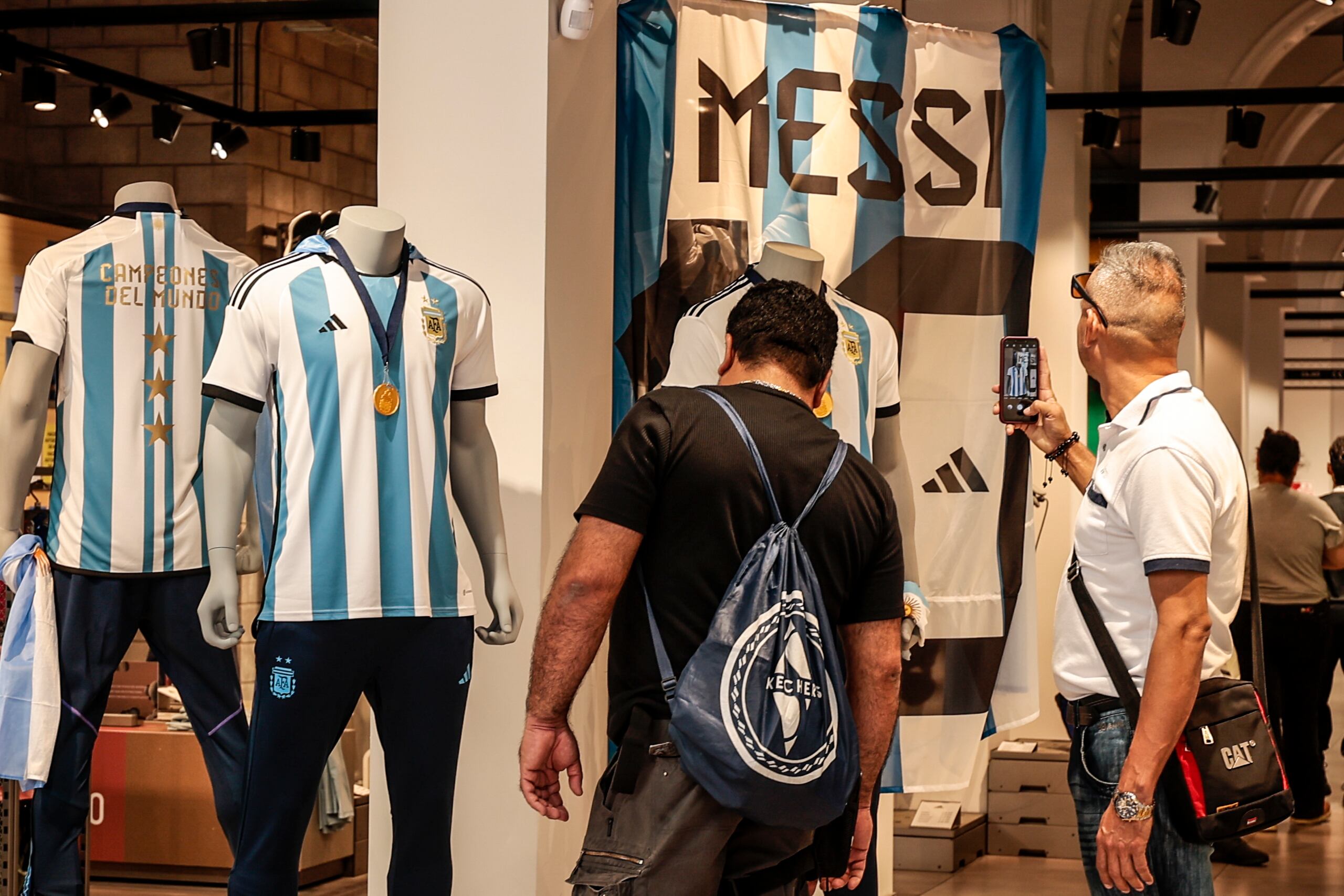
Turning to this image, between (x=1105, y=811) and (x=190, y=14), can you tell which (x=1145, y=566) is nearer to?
(x=1105, y=811)

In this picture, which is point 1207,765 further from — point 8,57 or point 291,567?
point 8,57

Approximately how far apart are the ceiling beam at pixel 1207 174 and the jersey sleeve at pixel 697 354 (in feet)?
20.5

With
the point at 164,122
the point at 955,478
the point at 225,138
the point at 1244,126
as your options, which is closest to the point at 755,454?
the point at 955,478

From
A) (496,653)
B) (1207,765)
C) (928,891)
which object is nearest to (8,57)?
(496,653)

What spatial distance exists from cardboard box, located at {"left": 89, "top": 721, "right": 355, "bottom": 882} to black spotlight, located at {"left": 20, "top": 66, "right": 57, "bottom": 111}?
3016 mm

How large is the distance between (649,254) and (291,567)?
58.9 inches

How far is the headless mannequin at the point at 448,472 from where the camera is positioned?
290 centimetres

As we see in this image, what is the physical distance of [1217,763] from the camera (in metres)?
2.51

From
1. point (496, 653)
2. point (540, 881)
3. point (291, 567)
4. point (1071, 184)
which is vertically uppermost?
point (1071, 184)

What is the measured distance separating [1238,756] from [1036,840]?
13.3 ft

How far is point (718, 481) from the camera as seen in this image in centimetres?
229

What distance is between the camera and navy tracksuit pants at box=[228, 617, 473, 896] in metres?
2.88

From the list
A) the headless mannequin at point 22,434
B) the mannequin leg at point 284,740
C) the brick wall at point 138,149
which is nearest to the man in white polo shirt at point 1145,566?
the mannequin leg at point 284,740

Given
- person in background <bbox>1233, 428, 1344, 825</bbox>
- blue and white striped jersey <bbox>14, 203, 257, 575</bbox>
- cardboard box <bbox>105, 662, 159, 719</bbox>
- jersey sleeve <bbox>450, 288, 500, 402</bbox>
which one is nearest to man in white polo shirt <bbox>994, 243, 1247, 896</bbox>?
jersey sleeve <bbox>450, 288, 500, 402</bbox>
